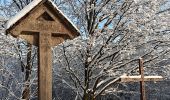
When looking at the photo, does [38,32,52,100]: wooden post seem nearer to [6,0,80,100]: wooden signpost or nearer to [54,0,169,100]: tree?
[6,0,80,100]: wooden signpost

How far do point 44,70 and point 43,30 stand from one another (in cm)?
45

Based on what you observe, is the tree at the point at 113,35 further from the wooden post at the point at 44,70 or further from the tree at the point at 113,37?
the wooden post at the point at 44,70

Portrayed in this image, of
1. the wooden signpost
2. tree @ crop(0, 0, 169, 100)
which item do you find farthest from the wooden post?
tree @ crop(0, 0, 169, 100)

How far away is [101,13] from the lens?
1219cm

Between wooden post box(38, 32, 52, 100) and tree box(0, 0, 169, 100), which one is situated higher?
tree box(0, 0, 169, 100)

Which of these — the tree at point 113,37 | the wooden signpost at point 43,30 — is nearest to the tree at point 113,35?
the tree at point 113,37

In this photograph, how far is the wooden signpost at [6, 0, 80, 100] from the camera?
147 inches

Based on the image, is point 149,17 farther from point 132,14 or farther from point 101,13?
point 101,13

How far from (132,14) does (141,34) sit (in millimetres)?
805

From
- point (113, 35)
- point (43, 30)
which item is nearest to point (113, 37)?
point (113, 35)

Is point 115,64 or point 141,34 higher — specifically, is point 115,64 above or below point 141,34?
below

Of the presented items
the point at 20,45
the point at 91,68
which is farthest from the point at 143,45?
the point at 20,45

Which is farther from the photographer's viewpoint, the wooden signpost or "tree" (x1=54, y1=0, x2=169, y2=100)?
"tree" (x1=54, y1=0, x2=169, y2=100)

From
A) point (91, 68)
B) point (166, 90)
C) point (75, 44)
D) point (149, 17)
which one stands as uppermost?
point (149, 17)
